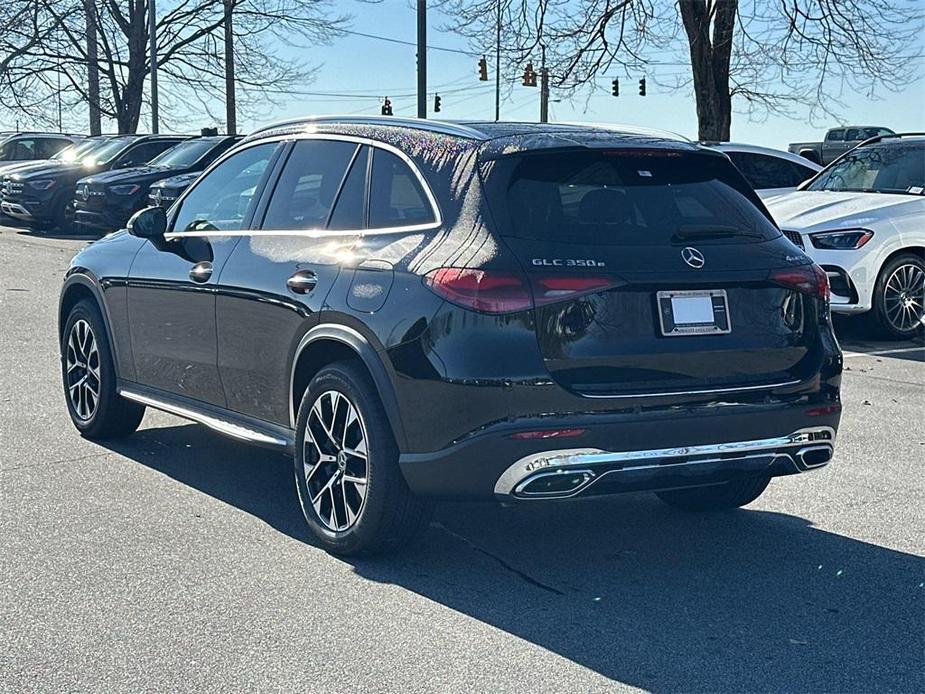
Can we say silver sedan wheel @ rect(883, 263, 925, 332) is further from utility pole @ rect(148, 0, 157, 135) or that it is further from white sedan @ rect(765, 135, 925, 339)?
utility pole @ rect(148, 0, 157, 135)

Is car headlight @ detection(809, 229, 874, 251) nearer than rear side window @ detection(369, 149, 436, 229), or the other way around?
rear side window @ detection(369, 149, 436, 229)

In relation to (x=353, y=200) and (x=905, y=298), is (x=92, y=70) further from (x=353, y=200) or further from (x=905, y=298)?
(x=353, y=200)

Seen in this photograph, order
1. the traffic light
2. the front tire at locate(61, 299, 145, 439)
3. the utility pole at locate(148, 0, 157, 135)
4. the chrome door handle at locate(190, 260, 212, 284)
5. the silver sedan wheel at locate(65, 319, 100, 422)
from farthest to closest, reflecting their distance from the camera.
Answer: the utility pole at locate(148, 0, 157, 135) < the traffic light < the silver sedan wheel at locate(65, 319, 100, 422) < the front tire at locate(61, 299, 145, 439) < the chrome door handle at locate(190, 260, 212, 284)

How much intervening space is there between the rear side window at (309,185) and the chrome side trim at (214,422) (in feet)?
2.92

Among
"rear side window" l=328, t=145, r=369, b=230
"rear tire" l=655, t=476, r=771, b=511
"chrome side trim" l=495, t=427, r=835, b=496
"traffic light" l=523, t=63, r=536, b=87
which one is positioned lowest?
"rear tire" l=655, t=476, r=771, b=511

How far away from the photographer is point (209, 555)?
17.3 ft

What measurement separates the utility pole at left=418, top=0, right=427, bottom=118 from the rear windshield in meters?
22.4

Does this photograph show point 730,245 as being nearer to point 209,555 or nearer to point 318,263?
point 318,263

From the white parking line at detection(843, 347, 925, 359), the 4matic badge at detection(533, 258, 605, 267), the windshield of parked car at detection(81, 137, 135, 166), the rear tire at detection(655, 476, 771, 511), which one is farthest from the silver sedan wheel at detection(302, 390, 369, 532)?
the windshield of parked car at detection(81, 137, 135, 166)

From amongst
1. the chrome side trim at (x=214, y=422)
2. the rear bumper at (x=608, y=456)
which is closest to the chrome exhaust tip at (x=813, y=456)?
the rear bumper at (x=608, y=456)

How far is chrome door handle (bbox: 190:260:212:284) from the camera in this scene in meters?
6.13

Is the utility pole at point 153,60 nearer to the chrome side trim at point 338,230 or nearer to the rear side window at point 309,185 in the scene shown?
the chrome side trim at point 338,230

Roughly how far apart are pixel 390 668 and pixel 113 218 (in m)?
19.3

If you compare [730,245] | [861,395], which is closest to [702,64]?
[861,395]
